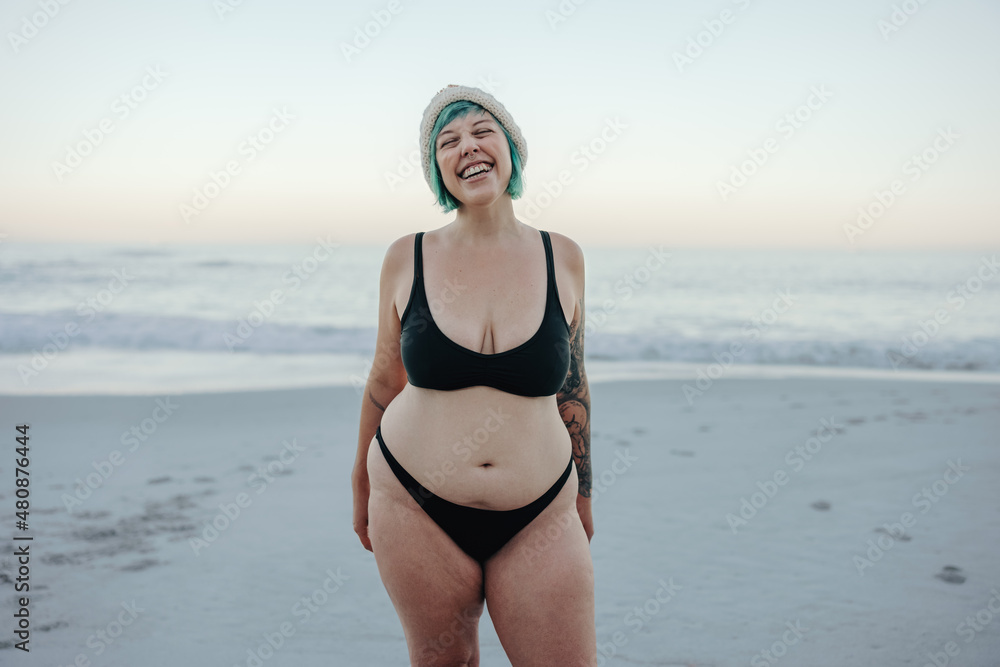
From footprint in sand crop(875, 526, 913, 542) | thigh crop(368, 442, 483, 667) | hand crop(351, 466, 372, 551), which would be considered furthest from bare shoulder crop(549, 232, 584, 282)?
Result: footprint in sand crop(875, 526, 913, 542)

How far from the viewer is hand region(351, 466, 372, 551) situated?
242cm

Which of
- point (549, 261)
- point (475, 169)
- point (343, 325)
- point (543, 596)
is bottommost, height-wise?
point (343, 325)

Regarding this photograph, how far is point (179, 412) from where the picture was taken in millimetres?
8484

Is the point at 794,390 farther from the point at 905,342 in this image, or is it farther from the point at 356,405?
the point at 905,342

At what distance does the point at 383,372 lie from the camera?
7.80ft

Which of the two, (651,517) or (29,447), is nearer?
(651,517)

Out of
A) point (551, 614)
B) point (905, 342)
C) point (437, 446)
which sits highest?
point (437, 446)

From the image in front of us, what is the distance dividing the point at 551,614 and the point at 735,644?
A: 2428 millimetres

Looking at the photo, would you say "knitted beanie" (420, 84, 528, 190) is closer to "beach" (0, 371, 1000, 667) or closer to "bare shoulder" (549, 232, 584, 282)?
"bare shoulder" (549, 232, 584, 282)

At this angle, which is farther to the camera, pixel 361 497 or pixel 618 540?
pixel 618 540

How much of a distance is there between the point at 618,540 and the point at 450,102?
3.92 metres

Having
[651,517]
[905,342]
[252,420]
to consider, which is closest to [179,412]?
[252,420]

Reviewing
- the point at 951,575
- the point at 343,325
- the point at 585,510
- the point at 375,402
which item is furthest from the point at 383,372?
the point at 343,325

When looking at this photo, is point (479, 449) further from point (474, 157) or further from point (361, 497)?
point (474, 157)
